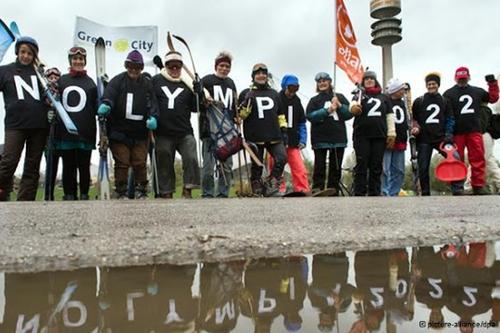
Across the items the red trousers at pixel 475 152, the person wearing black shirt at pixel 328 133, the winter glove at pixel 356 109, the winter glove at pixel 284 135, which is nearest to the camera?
the winter glove at pixel 284 135

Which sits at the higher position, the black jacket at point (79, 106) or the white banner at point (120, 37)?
the white banner at point (120, 37)

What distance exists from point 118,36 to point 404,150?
4.92 metres

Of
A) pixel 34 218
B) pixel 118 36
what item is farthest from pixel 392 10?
pixel 34 218

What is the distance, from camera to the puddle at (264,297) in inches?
42.0

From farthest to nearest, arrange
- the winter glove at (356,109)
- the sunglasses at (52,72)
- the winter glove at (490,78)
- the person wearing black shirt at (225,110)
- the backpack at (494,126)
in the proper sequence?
the backpack at (494,126)
the winter glove at (490,78)
the winter glove at (356,109)
the sunglasses at (52,72)
the person wearing black shirt at (225,110)

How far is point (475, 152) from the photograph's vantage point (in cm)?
682

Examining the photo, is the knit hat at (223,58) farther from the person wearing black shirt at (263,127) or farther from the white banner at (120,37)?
the white banner at (120,37)

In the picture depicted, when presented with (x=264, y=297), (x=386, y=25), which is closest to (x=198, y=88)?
(x=264, y=297)

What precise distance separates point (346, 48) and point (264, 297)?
7029 mm

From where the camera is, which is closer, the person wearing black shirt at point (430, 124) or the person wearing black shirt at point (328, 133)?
the person wearing black shirt at point (328, 133)

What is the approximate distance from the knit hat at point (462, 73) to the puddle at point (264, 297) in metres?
5.81

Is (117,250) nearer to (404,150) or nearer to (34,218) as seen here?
(34,218)

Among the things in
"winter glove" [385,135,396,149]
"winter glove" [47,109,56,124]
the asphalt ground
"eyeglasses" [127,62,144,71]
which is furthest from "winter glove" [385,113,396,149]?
"winter glove" [47,109,56,124]

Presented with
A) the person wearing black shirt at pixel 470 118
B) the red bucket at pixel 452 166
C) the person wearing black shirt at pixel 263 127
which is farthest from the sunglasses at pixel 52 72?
the person wearing black shirt at pixel 470 118
